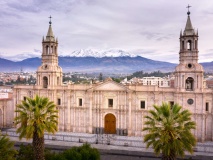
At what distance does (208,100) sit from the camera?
3456 centimetres

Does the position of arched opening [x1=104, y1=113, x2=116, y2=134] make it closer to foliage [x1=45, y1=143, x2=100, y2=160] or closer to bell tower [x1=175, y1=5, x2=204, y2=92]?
bell tower [x1=175, y1=5, x2=204, y2=92]

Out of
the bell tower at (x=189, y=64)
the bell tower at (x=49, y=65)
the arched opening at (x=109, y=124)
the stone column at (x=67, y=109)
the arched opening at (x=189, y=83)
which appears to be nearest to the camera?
the bell tower at (x=189, y=64)

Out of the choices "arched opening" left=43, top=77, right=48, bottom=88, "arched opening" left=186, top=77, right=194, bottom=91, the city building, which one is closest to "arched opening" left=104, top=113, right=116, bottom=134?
"arched opening" left=43, top=77, right=48, bottom=88

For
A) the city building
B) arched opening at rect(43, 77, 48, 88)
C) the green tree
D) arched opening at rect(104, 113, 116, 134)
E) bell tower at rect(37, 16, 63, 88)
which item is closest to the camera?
the green tree

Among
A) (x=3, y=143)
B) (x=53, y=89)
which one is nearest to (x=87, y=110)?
(x=53, y=89)

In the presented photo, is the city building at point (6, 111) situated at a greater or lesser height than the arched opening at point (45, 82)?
lesser

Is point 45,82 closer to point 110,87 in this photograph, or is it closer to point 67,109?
point 67,109

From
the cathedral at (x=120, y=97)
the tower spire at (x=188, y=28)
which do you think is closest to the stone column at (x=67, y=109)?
the cathedral at (x=120, y=97)

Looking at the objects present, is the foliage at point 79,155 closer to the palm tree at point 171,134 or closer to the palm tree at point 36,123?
the palm tree at point 36,123

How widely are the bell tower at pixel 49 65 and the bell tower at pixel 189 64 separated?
67.7ft

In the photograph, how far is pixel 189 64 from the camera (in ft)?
114

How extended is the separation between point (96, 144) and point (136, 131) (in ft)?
25.9

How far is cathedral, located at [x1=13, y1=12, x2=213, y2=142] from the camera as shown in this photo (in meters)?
34.6

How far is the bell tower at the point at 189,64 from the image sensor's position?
34.2 metres
